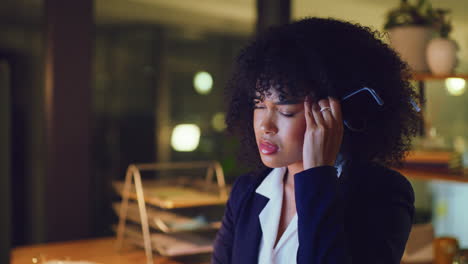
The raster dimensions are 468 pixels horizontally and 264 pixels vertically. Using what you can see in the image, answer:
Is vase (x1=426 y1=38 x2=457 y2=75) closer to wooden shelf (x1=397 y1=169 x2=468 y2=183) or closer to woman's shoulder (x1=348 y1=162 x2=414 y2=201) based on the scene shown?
wooden shelf (x1=397 y1=169 x2=468 y2=183)

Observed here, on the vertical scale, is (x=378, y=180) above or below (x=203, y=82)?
below

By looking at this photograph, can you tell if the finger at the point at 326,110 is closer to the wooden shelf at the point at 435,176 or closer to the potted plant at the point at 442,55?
the wooden shelf at the point at 435,176

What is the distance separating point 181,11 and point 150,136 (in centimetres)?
131

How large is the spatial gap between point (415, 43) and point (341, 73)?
5.14 ft

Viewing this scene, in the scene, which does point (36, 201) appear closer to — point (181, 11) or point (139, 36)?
point (139, 36)

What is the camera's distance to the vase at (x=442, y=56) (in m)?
2.44

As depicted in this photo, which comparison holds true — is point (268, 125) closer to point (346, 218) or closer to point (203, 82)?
point (346, 218)

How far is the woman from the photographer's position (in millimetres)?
1078

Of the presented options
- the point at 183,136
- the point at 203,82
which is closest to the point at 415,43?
the point at 183,136

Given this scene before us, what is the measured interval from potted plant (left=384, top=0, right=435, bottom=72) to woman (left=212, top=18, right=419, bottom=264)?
1.31m

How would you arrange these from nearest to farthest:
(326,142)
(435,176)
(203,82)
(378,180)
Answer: (326,142) < (378,180) < (435,176) < (203,82)

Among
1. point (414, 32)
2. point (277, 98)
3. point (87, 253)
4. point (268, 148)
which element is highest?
point (414, 32)

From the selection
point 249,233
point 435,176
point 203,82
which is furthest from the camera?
point 203,82

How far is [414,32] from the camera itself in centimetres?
254
